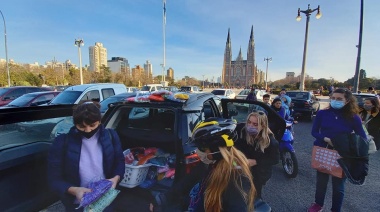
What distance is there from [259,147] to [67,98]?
755 centimetres

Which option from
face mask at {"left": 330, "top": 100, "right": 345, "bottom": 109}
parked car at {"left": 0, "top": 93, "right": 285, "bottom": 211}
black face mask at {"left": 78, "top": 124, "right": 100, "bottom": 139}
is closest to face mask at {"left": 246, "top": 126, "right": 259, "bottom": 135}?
parked car at {"left": 0, "top": 93, "right": 285, "bottom": 211}

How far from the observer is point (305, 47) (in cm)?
1594

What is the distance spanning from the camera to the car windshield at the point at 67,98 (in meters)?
7.42

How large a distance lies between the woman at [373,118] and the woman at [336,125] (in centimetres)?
256

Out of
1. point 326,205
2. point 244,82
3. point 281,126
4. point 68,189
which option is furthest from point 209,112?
point 244,82

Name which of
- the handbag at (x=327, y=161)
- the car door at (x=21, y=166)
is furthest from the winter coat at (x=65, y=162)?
the handbag at (x=327, y=161)

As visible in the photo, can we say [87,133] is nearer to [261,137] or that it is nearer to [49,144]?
[49,144]

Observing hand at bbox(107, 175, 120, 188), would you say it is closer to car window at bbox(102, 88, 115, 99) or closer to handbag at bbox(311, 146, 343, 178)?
handbag at bbox(311, 146, 343, 178)

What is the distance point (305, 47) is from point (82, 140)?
18.0m

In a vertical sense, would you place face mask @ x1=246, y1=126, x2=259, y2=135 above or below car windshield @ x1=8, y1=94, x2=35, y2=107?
above

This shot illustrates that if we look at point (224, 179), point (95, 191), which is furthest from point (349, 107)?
point (95, 191)

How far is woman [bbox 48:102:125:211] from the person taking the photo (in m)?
1.71

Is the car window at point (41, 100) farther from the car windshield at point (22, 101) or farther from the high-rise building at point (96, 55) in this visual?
the high-rise building at point (96, 55)

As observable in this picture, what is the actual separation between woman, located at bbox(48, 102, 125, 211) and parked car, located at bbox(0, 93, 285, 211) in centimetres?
40
